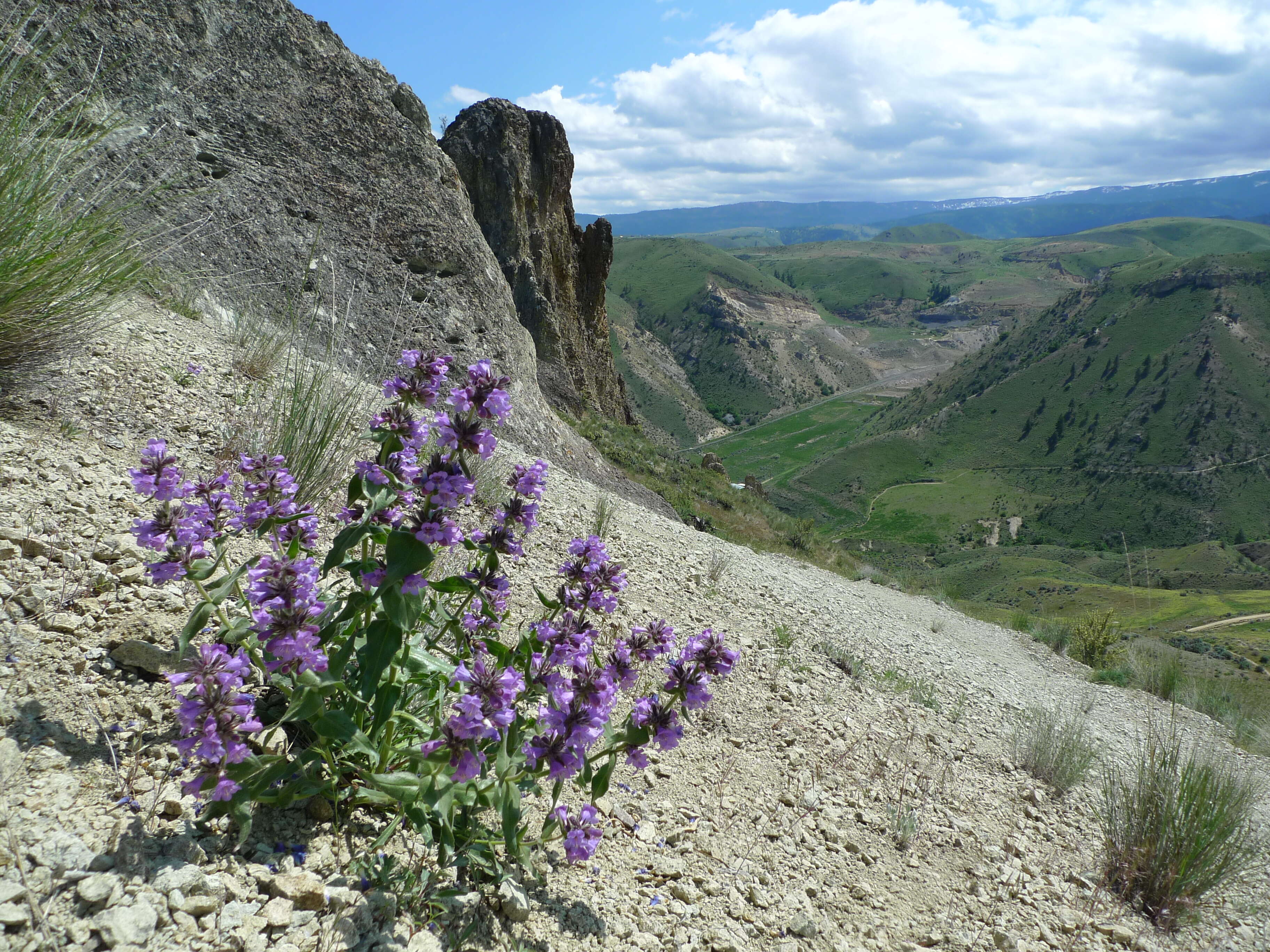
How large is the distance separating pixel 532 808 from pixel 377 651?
5.52 feet

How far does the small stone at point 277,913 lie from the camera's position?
6.85ft

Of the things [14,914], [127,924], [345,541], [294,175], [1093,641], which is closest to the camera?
[14,914]

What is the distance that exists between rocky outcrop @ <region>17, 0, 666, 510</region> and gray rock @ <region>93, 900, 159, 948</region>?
25.7 ft

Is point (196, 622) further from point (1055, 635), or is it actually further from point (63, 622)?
point (1055, 635)

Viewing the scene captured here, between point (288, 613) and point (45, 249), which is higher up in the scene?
point (45, 249)

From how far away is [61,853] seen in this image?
1.92m

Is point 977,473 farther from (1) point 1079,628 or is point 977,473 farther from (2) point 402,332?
(2) point 402,332

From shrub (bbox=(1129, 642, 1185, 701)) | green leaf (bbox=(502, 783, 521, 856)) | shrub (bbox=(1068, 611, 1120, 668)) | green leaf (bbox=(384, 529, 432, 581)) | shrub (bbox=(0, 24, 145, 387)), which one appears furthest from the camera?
shrub (bbox=(1068, 611, 1120, 668))

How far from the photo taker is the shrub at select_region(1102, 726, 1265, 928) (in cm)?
437

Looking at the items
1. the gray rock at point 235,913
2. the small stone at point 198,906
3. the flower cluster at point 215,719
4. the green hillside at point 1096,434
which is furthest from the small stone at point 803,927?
the green hillside at point 1096,434

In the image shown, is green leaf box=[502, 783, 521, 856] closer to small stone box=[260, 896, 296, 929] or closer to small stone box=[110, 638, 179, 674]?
small stone box=[260, 896, 296, 929]

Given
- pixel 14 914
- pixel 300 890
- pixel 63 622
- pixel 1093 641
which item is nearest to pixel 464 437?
pixel 300 890

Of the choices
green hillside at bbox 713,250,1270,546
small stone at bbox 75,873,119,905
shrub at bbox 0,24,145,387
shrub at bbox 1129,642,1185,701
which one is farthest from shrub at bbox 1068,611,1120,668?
green hillside at bbox 713,250,1270,546

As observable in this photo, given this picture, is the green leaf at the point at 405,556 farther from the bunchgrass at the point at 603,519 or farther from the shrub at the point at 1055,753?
the shrub at the point at 1055,753
